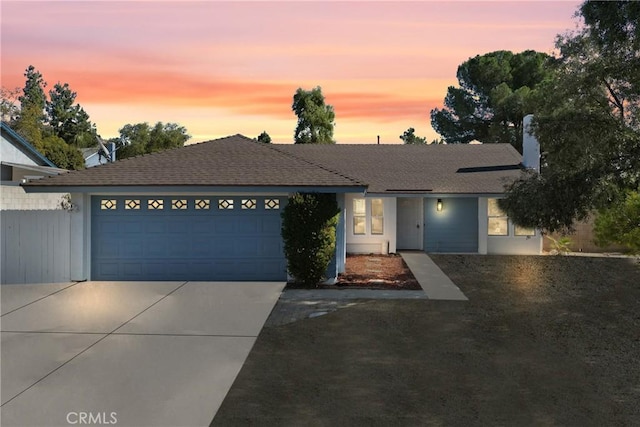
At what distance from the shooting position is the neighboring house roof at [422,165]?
866 inches

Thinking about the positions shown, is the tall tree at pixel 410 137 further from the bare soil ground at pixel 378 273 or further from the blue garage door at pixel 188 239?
the blue garage door at pixel 188 239

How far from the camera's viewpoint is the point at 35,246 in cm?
1421

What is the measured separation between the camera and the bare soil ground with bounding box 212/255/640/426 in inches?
226

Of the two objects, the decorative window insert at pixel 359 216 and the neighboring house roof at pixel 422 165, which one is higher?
the neighboring house roof at pixel 422 165

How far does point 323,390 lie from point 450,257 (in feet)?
47.8

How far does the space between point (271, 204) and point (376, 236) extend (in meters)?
7.98

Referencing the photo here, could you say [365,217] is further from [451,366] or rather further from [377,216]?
[451,366]

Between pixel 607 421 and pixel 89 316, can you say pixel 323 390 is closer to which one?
pixel 607 421

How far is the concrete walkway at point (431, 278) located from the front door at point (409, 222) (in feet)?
4.45

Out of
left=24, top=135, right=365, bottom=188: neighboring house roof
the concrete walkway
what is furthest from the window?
left=24, top=135, right=365, bottom=188: neighboring house roof

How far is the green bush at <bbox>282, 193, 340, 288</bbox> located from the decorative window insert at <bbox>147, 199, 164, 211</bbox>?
11.7 feet

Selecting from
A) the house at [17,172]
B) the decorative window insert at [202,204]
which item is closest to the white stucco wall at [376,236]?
the decorative window insert at [202,204]

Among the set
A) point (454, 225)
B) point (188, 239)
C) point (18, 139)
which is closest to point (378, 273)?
point (188, 239)

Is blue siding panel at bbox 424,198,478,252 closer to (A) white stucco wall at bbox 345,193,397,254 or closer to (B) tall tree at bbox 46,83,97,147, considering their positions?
(A) white stucco wall at bbox 345,193,397,254
